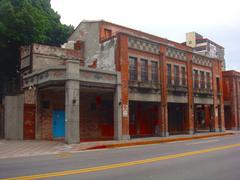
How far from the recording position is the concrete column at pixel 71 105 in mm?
20688

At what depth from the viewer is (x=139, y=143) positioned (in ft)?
73.0

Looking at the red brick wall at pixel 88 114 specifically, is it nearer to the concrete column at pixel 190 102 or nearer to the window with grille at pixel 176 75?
the window with grille at pixel 176 75

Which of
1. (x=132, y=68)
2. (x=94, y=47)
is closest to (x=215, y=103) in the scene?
(x=132, y=68)

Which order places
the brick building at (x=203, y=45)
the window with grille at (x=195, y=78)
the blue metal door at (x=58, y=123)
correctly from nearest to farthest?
the blue metal door at (x=58, y=123) → the window with grille at (x=195, y=78) → the brick building at (x=203, y=45)

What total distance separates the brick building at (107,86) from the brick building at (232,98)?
7957 mm

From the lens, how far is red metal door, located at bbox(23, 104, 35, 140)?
2423 centimetres

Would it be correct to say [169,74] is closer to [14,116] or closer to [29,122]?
[29,122]

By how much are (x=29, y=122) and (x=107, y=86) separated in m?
6.48

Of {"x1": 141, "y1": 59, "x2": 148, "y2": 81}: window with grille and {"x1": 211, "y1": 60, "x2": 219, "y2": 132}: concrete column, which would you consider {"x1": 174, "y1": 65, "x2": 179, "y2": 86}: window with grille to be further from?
{"x1": 211, "y1": 60, "x2": 219, "y2": 132}: concrete column

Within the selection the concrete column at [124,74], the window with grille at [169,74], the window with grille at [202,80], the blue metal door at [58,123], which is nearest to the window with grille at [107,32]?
the concrete column at [124,74]

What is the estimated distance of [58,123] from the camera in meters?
25.5

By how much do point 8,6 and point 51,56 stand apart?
8.35m

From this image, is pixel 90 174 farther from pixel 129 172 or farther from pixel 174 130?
pixel 174 130

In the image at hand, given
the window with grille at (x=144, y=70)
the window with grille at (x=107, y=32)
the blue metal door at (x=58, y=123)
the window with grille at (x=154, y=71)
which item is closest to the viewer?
the blue metal door at (x=58, y=123)
